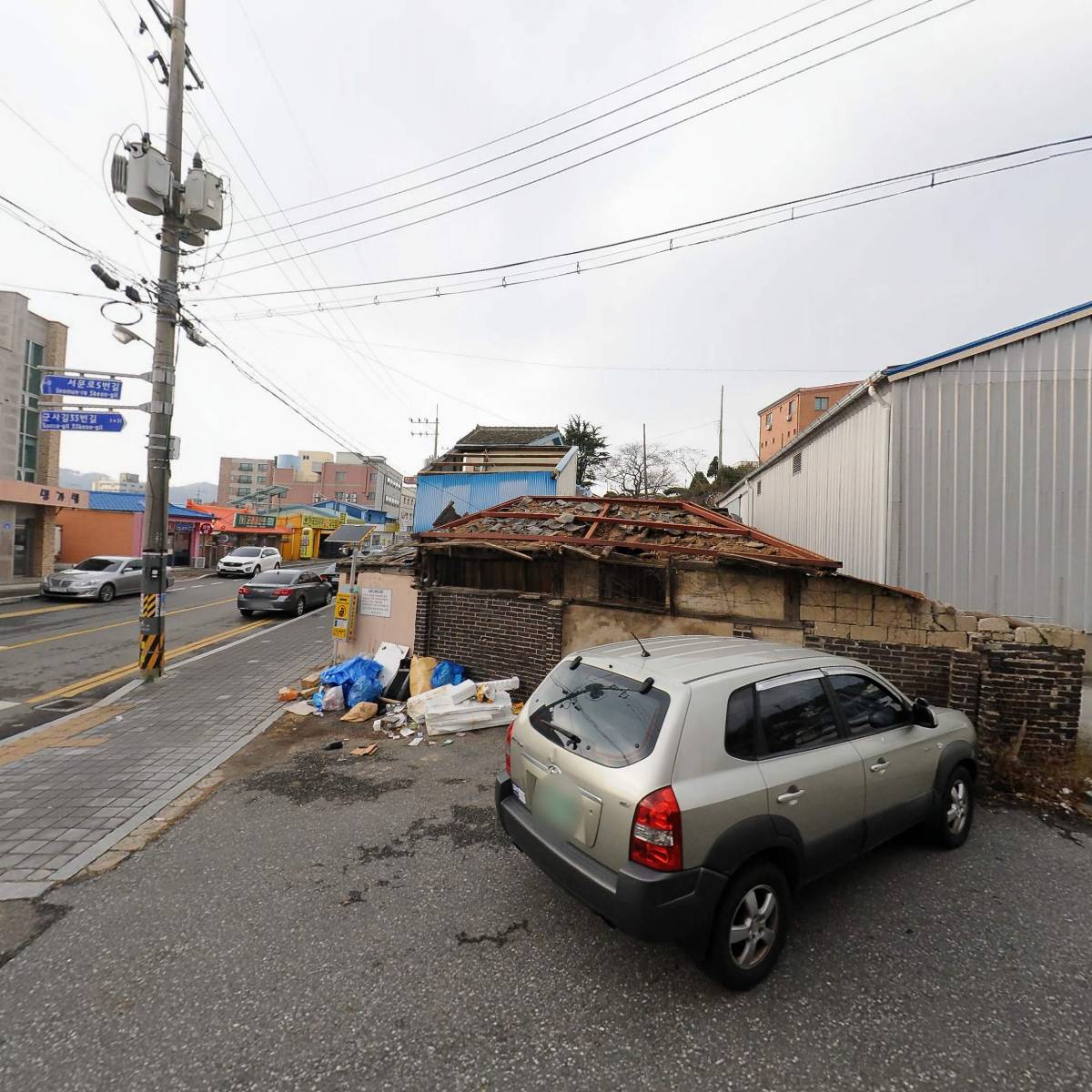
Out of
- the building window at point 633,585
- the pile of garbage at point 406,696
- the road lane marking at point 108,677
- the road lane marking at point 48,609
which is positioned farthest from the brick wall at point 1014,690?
the road lane marking at point 48,609

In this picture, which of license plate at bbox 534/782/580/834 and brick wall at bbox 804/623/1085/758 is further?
brick wall at bbox 804/623/1085/758

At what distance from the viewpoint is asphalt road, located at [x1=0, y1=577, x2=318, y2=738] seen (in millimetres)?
8328

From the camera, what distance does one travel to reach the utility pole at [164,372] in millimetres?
9344

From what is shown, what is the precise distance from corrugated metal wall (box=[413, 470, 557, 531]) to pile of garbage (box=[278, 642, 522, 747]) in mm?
10136

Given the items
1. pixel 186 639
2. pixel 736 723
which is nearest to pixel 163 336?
pixel 186 639

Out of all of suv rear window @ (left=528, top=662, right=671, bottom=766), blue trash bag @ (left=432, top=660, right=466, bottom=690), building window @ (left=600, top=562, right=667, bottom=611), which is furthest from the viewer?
blue trash bag @ (left=432, top=660, right=466, bottom=690)

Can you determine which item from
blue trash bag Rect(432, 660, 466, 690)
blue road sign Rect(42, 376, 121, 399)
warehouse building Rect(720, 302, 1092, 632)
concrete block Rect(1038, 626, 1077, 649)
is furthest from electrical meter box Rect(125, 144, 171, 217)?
concrete block Rect(1038, 626, 1077, 649)

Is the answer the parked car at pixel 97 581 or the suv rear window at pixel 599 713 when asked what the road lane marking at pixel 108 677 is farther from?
the suv rear window at pixel 599 713

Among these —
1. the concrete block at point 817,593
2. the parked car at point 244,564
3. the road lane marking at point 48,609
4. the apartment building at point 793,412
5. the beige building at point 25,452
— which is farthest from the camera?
the apartment building at point 793,412

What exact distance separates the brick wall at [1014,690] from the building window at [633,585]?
2.83m

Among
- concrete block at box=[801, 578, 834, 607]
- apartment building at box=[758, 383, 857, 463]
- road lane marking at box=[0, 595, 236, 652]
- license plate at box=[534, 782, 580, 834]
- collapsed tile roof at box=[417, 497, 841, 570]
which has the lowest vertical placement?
road lane marking at box=[0, 595, 236, 652]

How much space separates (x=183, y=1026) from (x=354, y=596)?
701 centimetres

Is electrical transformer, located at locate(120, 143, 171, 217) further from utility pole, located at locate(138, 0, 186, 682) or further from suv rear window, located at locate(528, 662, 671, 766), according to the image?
suv rear window, located at locate(528, 662, 671, 766)

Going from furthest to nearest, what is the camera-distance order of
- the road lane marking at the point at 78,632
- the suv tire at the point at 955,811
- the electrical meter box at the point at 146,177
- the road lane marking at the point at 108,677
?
1. the road lane marking at the point at 78,632
2. the electrical meter box at the point at 146,177
3. the road lane marking at the point at 108,677
4. the suv tire at the point at 955,811
